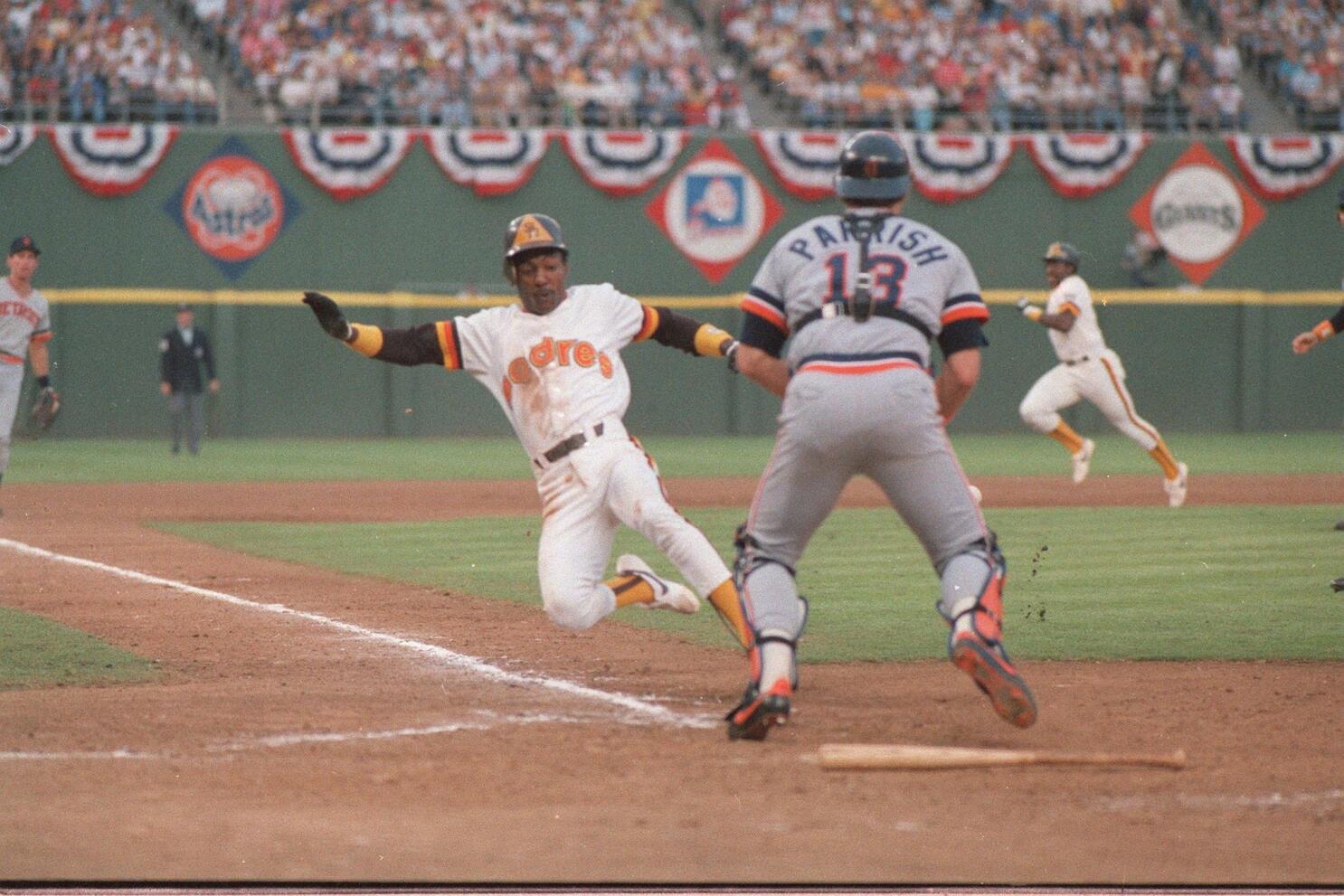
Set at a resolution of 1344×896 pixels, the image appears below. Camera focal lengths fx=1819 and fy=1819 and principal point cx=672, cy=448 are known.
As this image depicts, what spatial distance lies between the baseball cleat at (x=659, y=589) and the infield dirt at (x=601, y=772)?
309 millimetres

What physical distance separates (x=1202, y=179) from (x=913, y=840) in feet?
97.5

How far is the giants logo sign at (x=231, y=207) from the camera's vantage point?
99.7 feet

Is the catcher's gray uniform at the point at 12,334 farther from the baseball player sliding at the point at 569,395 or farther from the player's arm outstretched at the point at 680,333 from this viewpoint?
the player's arm outstretched at the point at 680,333

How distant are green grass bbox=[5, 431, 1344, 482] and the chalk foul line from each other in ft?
32.7

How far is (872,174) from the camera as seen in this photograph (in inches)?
256

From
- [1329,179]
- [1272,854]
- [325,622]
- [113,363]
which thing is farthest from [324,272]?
[1272,854]

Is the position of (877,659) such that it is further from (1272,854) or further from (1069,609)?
(1272,854)

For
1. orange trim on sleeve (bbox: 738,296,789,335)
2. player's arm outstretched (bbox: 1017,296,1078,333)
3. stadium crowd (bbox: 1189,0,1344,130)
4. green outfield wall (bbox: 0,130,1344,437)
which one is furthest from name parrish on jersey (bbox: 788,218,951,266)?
stadium crowd (bbox: 1189,0,1344,130)

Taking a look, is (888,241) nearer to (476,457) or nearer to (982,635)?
(982,635)

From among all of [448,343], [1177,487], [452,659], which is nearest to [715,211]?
[1177,487]

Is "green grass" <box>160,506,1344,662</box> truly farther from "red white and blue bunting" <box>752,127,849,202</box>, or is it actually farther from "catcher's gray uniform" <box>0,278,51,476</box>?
"red white and blue bunting" <box>752,127,849,202</box>

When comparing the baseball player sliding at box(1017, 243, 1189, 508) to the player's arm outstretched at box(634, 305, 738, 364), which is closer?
the player's arm outstretched at box(634, 305, 738, 364)

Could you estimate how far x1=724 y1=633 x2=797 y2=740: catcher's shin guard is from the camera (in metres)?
6.32

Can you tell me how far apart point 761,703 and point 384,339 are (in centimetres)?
259
